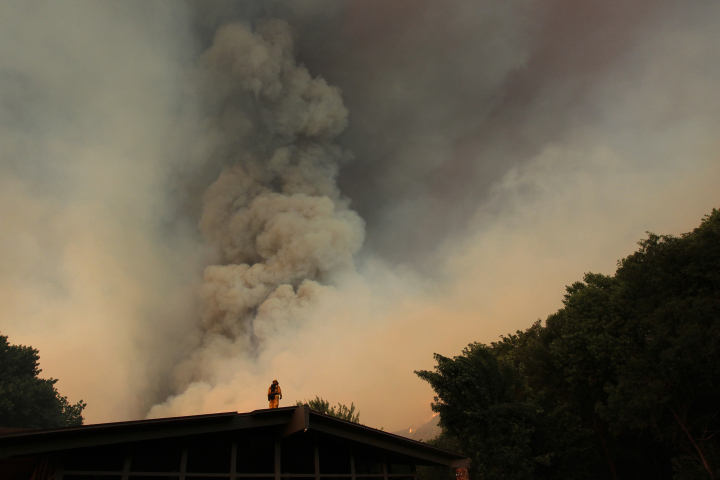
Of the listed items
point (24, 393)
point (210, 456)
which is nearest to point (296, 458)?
point (210, 456)

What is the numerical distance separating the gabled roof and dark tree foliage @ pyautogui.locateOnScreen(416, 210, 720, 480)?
6.53 m

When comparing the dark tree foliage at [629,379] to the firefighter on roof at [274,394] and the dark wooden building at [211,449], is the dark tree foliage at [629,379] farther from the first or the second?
the firefighter on roof at [274,394]

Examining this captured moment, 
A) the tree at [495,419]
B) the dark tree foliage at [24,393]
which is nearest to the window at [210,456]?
the tree at [495,419]

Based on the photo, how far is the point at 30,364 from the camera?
3625 cm

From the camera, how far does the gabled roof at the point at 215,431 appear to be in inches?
259

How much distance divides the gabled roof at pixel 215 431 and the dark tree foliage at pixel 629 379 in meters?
6.53

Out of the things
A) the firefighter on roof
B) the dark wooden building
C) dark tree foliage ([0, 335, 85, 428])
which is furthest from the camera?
dark tree foliage ([0, 335, 85, 428])

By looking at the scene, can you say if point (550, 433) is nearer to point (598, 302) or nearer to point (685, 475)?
point (685, 475)

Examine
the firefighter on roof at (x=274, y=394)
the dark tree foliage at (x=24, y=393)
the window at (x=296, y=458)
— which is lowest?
the window at (x=296, y=458)

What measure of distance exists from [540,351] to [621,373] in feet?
19.7

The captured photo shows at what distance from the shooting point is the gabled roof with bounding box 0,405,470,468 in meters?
6.57

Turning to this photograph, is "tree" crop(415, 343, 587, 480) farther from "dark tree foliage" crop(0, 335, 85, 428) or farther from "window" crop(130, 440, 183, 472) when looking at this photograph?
"dark tree foliage" crop(0, 335, 85, 428)

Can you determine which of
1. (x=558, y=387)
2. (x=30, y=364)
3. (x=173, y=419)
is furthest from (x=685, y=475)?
(x=30, y=364)

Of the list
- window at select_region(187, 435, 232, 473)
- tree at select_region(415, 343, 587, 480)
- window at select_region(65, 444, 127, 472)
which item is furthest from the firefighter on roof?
tree at select_region(415, 343, 587, 480)
